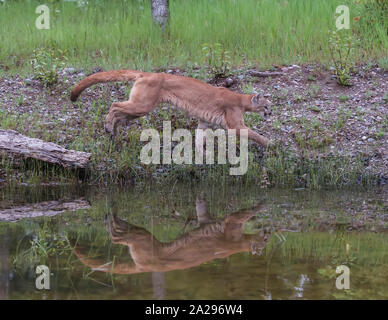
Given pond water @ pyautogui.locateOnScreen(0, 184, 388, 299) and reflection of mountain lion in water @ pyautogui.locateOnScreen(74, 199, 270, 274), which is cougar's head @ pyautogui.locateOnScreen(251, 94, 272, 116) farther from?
reflection of mountain lion in water @ pyautogui.locateOnScreen(74, 199, 270, 274)

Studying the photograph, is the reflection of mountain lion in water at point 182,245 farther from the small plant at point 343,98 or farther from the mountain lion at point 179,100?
the small plant at point 343,98

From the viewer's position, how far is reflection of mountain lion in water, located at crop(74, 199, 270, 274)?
4.59 meters

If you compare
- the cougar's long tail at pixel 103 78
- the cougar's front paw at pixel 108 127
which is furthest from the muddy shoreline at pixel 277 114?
the cougar's long tail at pixel 103 78

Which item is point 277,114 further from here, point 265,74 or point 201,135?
point 201,135

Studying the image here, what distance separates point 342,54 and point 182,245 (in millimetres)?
6477

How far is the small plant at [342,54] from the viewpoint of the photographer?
9867 mm

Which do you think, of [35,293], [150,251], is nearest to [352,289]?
[150,251]

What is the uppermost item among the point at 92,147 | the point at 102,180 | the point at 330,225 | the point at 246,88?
the point at 246,88

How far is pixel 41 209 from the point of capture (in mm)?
6621

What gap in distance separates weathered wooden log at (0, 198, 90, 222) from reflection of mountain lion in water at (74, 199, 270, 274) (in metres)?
0.78

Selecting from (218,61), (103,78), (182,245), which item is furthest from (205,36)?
(182,245)
